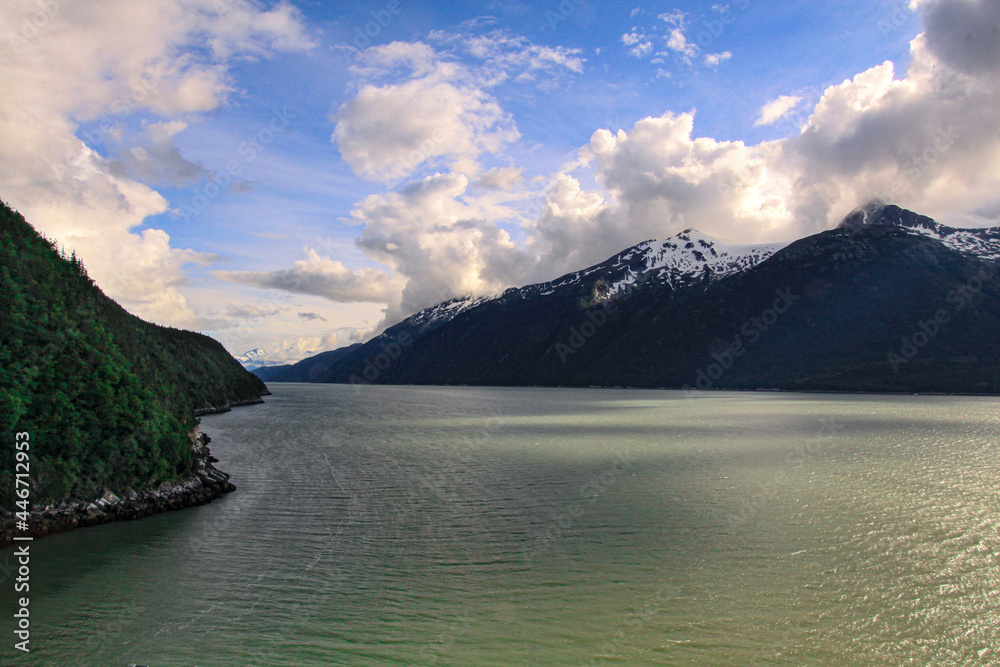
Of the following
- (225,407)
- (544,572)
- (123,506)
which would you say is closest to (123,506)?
(123,506)

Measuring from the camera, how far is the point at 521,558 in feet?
73.4

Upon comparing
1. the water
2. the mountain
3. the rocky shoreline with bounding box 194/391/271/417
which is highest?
the mountain

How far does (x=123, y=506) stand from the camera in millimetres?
29438

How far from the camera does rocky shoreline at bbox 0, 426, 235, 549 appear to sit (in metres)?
25.1

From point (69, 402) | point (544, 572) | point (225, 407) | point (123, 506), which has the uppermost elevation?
point (69, 402)

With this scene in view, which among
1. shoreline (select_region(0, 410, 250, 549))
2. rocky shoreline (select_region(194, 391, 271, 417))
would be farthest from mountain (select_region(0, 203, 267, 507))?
rocky shoreline (select_region(194, 391, 271, 417))

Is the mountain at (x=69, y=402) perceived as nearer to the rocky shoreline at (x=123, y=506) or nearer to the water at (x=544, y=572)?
the rocky shoreline at (x=123, y=506)

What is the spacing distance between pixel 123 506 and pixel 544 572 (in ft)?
82.4

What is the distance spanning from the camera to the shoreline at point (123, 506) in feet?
82.1

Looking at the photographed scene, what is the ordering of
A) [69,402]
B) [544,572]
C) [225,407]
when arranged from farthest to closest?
[225,407], [69,402], [544,572]

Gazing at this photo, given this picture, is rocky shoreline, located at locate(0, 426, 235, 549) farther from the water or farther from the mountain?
the water

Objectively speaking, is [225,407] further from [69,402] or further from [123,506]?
[69,402]

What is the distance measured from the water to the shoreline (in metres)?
1.03

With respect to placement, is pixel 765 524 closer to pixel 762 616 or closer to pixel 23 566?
pixel 762 616
